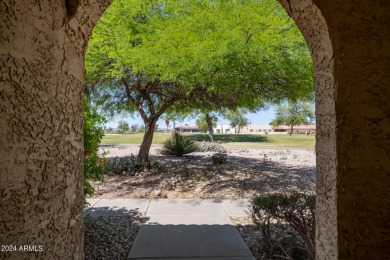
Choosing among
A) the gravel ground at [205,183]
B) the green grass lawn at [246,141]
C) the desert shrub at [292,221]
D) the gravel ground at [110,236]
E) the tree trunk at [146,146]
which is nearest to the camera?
the desert shrub at [292,221]

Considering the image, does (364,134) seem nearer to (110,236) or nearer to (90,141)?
(90,141)

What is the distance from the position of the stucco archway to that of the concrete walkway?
204cm

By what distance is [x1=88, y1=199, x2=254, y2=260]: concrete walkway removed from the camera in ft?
13.0

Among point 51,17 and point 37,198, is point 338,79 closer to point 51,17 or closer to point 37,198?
point 51,17

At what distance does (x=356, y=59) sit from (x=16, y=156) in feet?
7.23

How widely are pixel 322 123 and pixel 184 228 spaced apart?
3.51 m

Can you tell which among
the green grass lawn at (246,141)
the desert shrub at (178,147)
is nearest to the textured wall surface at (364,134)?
the desert shrub at (178,147)

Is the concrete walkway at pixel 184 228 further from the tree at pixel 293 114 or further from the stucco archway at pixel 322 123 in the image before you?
the tree at pixel 293 114

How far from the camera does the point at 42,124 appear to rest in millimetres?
1631

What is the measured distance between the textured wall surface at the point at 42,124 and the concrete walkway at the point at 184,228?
2.19 m

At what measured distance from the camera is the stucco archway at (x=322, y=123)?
160 cm

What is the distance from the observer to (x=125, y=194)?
791cm

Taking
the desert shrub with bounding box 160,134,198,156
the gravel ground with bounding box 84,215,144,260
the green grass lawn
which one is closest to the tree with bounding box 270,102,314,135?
the green grass lawn

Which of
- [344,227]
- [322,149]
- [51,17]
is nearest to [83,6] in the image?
[51,17]
